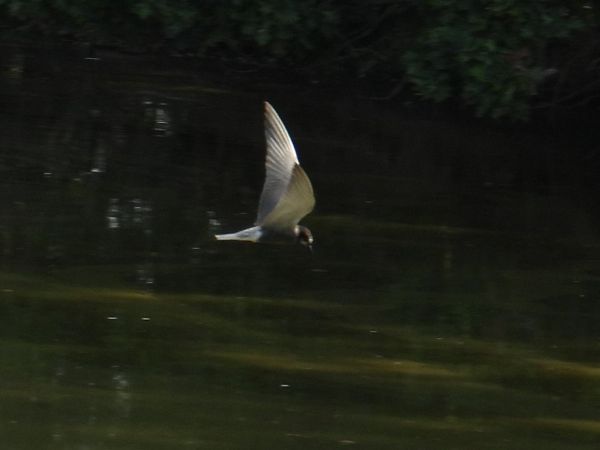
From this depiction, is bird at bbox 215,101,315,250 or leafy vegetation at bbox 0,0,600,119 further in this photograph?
leafy vegetation at bbox 0,0,600,119

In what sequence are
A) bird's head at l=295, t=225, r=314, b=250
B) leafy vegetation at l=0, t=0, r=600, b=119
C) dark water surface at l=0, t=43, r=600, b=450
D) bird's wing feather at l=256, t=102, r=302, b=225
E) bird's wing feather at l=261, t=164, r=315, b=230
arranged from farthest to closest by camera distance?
leafy vegetation at l=0, t=0, r=600, b=119 → bird's head at l=295, t=225, r=314, b=250 → bird's wing feather at l=256, t=102, r=302, b=225 → bird's wing feather at l=261, t=164, r=315, b=230 → dark water surface at l=0, t=43, r=600, b=450

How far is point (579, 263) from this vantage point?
9125mm

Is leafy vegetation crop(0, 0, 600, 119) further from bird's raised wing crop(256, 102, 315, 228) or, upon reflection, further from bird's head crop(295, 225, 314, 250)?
bird's raised wing crop(256, 102, 315, 228)

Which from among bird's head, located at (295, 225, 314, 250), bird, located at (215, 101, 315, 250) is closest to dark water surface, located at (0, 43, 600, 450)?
bird's head, located at (295, 225, 314, 250)

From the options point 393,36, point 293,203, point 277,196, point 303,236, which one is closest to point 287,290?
point 303,236

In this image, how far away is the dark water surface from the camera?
5848 mm

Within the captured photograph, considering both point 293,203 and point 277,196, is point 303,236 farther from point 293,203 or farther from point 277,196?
point 293,203

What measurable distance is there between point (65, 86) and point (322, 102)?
2557 millimetres

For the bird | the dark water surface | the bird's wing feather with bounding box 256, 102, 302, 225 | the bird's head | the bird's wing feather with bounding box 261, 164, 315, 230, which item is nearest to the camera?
the dark water surface

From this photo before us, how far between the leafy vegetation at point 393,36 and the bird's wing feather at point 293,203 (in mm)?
6139

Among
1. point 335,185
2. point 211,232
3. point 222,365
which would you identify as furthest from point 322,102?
point 222,365

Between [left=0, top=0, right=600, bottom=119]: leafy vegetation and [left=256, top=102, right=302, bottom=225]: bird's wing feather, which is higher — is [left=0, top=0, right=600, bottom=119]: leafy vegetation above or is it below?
below

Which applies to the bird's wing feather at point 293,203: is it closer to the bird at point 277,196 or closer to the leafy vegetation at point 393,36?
the bird at point 277,196

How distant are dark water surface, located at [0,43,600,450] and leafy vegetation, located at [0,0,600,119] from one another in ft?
2.06
